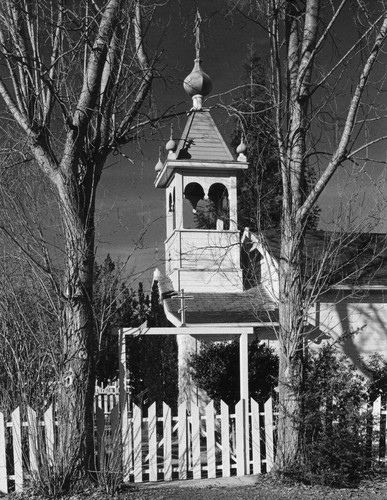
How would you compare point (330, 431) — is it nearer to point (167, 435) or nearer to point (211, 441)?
point (211, 441)

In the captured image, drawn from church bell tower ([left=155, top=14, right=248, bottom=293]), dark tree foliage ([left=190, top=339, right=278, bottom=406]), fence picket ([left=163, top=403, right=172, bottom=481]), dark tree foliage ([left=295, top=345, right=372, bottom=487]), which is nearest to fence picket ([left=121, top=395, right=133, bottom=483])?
fence picket ([left=163, top=403, right=172, bottom=481])

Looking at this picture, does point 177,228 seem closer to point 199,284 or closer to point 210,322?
point 199,284

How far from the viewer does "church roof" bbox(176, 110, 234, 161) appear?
16938 millimetres

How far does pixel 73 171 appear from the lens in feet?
25.8

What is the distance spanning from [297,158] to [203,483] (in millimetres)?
4685

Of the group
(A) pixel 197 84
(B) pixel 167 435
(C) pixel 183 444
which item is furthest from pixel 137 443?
(A) pixel 197 84

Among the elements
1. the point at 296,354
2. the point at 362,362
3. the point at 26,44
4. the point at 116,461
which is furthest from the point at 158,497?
the point at 362,362

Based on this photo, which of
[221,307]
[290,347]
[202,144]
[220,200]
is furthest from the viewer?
[220,200]

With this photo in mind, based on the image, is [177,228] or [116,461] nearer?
[116,461]

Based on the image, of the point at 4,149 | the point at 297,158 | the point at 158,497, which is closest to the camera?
the point at 158,497

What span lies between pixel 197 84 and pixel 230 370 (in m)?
8.54

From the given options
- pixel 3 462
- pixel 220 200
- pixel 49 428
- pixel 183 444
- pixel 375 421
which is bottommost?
pixel 3 462

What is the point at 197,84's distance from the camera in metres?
17.5

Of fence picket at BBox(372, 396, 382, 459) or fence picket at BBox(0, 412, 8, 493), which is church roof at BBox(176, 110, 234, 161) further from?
fence picket at BBox(0, 412, 8, 493)
